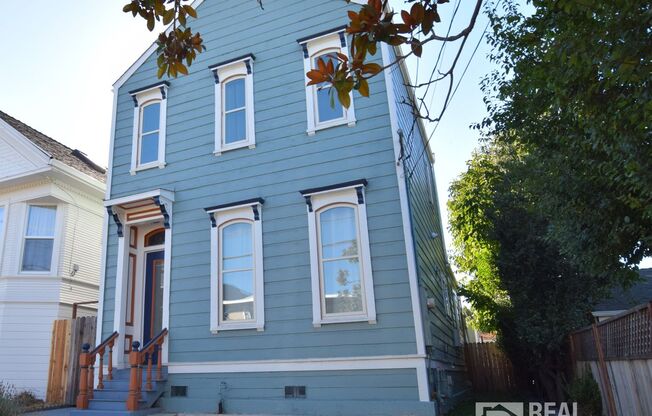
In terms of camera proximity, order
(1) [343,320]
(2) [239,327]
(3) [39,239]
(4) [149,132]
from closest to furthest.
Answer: (1) [343,320] → (2) [239,327] → (4) [149,132] → (3) [39,239]

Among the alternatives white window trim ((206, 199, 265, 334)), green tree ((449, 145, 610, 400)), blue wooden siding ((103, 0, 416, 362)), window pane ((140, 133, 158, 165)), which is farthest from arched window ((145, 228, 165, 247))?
green tree ((449, 145, 610, 400))

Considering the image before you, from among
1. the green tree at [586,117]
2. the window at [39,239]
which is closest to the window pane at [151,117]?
the window at [39,239]

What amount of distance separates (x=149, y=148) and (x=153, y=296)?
3.20 metres

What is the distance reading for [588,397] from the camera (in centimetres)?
761

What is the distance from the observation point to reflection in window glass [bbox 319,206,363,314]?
7971mm

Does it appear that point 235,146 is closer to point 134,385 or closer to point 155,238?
point 155,238

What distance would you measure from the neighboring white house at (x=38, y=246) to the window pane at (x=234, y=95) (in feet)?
18.1

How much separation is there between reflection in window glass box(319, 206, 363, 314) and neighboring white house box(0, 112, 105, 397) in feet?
25.2

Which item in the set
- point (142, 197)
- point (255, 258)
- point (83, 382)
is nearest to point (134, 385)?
→ point (83, 382)

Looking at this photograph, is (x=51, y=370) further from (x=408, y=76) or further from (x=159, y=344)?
(x=408, y=76)

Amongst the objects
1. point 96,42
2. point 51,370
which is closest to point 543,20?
point 96,42

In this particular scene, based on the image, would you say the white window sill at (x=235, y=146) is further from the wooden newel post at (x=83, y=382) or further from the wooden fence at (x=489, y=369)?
the wooden fence at (x=489, y=369)

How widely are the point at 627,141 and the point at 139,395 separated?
7796 mm
